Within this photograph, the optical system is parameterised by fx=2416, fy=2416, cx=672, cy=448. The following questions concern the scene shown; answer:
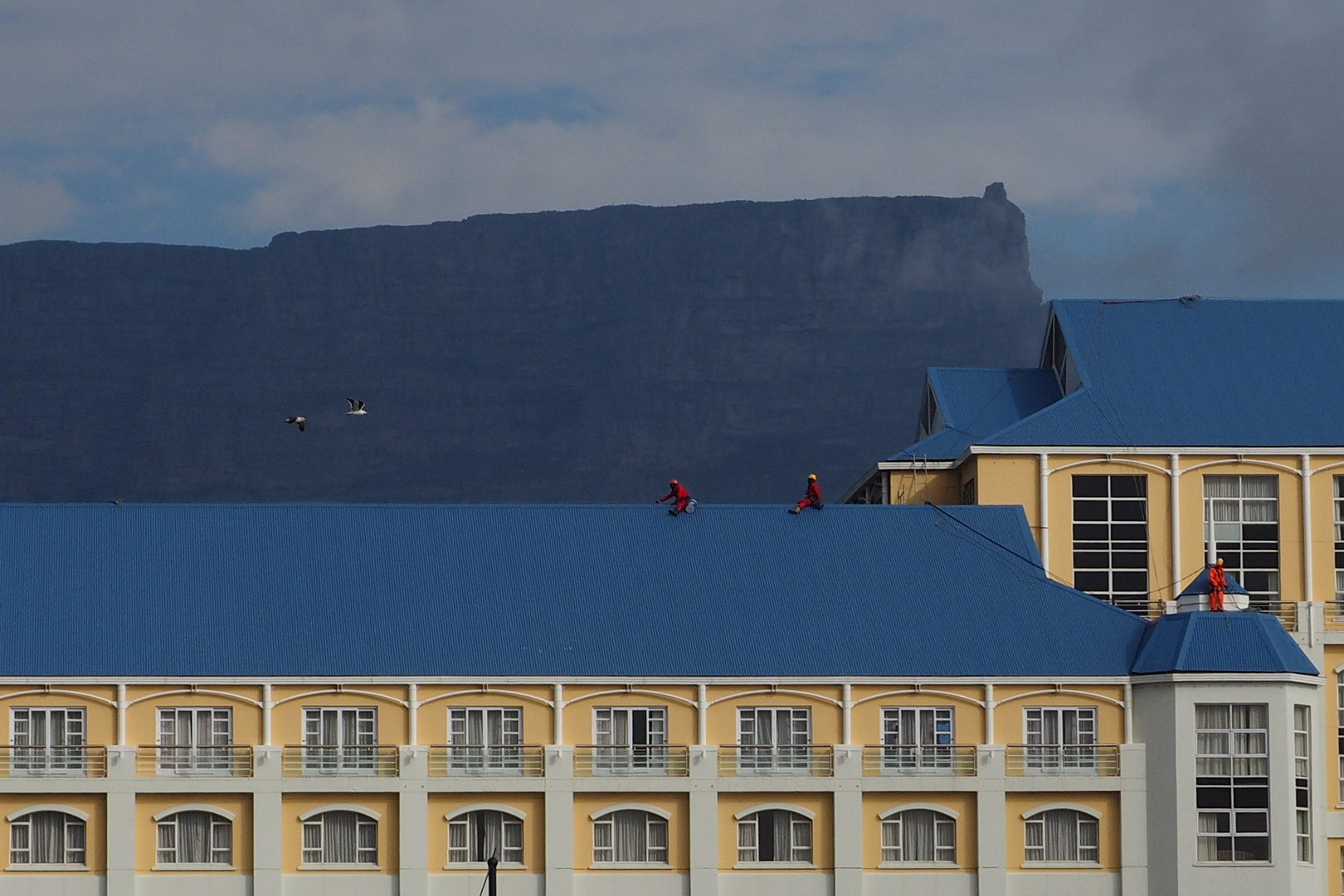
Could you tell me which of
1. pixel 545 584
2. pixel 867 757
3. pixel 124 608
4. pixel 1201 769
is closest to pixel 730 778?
pixel 867 757

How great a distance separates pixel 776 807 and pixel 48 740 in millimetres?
24352

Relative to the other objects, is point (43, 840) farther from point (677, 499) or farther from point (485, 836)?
point (677, 499)

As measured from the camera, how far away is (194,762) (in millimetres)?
80188

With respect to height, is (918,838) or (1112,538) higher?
(1112,538)

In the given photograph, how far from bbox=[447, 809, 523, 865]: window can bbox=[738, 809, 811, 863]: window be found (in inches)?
296

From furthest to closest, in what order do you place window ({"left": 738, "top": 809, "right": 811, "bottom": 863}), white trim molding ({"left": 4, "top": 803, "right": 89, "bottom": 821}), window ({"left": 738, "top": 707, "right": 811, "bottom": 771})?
1. window ({"left": 738, "top": 707, "right": 811, "bottom": 771})
2. window ({"left": 738, "top": 809, "right": 811, "bottom": 863})
3. white trim molding ({"left": 4, "top": 803, "right": 89, "bottom": 821})

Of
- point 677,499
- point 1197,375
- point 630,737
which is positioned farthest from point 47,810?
point 1197,375

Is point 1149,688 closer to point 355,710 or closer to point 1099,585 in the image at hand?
point 1099,585

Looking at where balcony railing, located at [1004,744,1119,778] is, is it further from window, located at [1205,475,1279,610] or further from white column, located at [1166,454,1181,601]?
window, located at [1205,475,1279,610]

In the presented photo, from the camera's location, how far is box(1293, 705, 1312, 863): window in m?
81.0

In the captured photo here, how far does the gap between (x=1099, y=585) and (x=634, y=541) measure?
18.2 metres

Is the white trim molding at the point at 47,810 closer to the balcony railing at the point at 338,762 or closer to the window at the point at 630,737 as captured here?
the balcony railing at the point at 338,762

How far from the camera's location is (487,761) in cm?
8069

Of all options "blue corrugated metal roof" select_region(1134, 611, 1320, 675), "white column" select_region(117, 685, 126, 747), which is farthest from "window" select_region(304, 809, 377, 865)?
"blue corrugated metal roof" select_region(1134, 611, 1320, 675)
